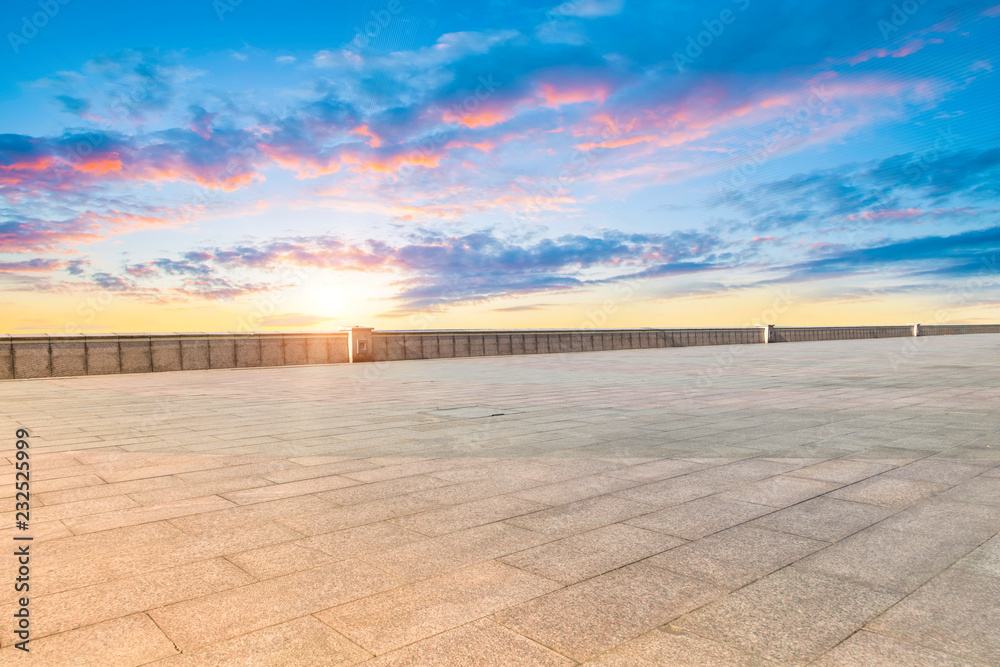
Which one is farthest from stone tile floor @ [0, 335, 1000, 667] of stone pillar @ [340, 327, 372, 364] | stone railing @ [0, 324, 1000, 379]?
stone pillar @ [340, 327, 372, 364]

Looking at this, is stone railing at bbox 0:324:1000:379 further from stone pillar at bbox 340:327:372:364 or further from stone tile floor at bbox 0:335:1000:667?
stone tile floor at bbox 0:335:1000:667

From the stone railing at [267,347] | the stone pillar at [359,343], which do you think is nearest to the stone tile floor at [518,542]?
the stone railing at [267,347]

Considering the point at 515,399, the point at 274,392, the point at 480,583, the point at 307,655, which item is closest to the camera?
the point at 307,655

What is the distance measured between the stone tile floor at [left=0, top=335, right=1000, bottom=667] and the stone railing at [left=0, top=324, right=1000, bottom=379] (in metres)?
11.5

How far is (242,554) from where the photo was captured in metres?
3.63

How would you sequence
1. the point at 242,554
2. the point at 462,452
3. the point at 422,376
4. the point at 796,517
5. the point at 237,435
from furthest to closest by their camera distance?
the point at 422,376 < the point at 237,435 < the point at 462,452 < the point at 796,517 < the point at 242,554

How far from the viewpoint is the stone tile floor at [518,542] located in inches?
102

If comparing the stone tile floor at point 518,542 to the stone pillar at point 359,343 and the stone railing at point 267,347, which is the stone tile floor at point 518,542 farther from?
the stone pillar at point 359,343

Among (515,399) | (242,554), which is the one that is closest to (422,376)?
(515,399)

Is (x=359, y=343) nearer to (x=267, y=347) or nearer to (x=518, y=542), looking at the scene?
(x=267, y=347)

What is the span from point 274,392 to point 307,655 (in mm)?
11378

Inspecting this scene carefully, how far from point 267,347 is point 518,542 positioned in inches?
788

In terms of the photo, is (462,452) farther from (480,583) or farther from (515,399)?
(515,399)

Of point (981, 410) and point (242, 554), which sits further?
point (981, 410)
